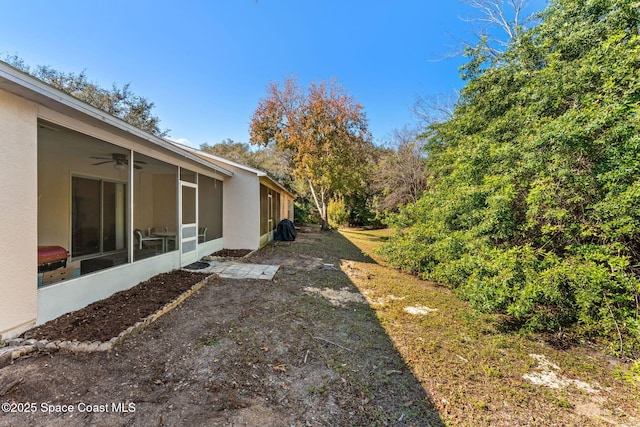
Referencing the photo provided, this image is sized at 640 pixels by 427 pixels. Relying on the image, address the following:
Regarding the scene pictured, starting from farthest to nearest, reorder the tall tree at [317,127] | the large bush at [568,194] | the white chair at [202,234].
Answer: the tall tree at [317,127]
the white chair at [202,234]
the large bush at [568,194]

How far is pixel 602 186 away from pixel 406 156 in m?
14.0

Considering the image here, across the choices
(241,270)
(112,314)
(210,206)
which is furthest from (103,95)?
(112,314)

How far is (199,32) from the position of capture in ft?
28.6

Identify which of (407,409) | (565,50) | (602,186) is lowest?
(407,409)

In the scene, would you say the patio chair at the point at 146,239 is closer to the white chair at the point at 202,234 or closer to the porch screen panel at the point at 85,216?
the porch screen panel at the point at 85,216

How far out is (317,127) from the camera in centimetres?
1669

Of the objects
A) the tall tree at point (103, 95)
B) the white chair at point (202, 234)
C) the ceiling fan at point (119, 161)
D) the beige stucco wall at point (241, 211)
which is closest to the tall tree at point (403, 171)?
the beige stucco wall at point (241, 211)

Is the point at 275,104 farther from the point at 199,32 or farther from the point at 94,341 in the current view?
the point at 94,341

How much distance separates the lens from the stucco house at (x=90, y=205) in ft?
9.26

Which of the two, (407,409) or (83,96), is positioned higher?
(83,96)

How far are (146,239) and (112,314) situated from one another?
2181 millimetres

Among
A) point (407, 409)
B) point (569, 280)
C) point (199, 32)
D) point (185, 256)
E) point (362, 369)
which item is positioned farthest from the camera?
point (199, 32)

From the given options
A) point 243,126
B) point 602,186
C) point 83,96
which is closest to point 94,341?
point 602,186

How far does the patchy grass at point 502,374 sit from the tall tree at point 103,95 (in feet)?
60.3
